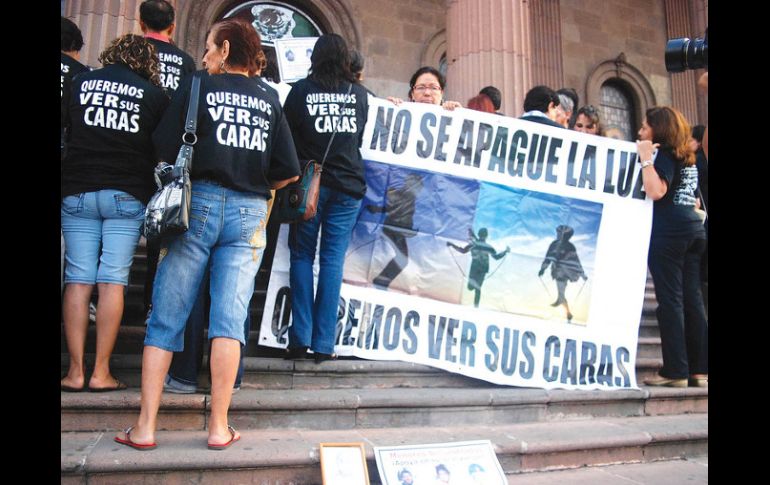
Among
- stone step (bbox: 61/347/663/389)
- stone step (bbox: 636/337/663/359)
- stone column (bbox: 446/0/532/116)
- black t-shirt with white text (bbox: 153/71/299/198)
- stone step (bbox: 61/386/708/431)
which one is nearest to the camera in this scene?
black t-shirt with white text (bbox: 153/71/299/198)

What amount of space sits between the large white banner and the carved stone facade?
2500 mm

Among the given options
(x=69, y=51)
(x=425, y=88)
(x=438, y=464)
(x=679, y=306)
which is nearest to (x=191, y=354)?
(x=438, y=464)

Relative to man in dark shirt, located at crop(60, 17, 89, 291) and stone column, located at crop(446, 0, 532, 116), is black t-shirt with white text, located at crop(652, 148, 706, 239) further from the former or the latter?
man in dark shirt, located at crop(60, 17, 89, 291)

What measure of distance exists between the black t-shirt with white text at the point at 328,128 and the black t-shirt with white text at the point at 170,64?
0.70 metres

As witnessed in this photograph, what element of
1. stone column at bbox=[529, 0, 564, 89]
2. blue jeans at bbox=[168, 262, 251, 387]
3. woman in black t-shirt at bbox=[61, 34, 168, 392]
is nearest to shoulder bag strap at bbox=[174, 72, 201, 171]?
woman in black t-shirt at bbox=[61, 34, 168, 392]

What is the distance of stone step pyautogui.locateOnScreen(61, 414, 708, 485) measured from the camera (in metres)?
2.68

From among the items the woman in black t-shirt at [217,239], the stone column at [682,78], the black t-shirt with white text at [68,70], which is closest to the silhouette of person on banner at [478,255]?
the woman in black t-shirt at [217,239]

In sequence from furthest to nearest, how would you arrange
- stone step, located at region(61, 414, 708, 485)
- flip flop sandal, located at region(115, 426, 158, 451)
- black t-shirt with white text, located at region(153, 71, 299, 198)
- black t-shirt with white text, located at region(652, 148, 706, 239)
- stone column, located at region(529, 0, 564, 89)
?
1. stone column, located at region(529, 0, 564, 89)
2. black t-shirt with white text, located at region(652, 148, 706, 239)
3. black t-shirt with white text, located at region(153, 71, 299, 198)
4. flip flop sandal, located at region(115, 426, 158, 451)
5. stone step, located at region(61, 414, 708, 485)

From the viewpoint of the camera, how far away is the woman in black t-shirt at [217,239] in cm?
285

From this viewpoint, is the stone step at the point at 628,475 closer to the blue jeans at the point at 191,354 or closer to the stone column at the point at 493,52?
the blue jeans at the point at 191,354

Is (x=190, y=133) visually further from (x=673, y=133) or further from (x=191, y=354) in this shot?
(x=673, y=133)

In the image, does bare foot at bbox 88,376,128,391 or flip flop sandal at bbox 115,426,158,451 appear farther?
bare foot at bbox 88,376,128,391

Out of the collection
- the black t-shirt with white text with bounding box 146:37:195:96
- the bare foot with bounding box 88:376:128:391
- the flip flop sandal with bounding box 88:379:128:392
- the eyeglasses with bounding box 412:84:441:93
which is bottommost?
the flip flop sandal with bounding box 88:379:128:392
